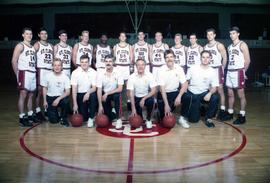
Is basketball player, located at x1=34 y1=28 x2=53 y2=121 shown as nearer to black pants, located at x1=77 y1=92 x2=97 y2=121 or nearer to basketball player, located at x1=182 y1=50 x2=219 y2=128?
Result: black pants, located at x1=77 y1=92 x2=97 y2=121

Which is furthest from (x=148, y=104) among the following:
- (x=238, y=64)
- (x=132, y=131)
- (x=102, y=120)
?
(x=238, y=64)

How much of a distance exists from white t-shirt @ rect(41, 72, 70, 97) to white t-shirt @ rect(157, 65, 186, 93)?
1532 mm

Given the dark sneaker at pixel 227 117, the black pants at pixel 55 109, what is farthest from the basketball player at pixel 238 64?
the black pants at pixel 55 109

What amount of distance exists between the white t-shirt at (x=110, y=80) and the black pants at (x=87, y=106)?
22cm

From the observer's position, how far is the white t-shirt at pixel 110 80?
221 inches

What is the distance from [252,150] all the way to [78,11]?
30.0 ft

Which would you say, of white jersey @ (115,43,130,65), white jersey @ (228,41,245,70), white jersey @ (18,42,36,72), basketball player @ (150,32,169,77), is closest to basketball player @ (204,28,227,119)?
white jersey @ (228,41,245,70)

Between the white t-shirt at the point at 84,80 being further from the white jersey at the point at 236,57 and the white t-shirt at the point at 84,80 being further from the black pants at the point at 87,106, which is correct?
the white jersey at the point at 236,57

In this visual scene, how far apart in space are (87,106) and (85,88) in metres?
0.32

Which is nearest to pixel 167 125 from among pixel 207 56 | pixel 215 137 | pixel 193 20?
pixel 215 137

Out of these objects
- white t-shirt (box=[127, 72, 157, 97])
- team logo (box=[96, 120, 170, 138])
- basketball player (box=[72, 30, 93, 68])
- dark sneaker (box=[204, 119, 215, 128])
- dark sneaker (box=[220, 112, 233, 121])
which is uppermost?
basketball player (box=[72, 30, 93, 68])

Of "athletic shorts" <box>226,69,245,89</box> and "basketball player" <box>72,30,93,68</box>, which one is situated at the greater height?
"basketball player" <box>72,30,93,68</box>

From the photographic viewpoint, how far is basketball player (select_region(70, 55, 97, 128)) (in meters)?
5.58

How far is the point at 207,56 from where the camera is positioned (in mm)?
5566
